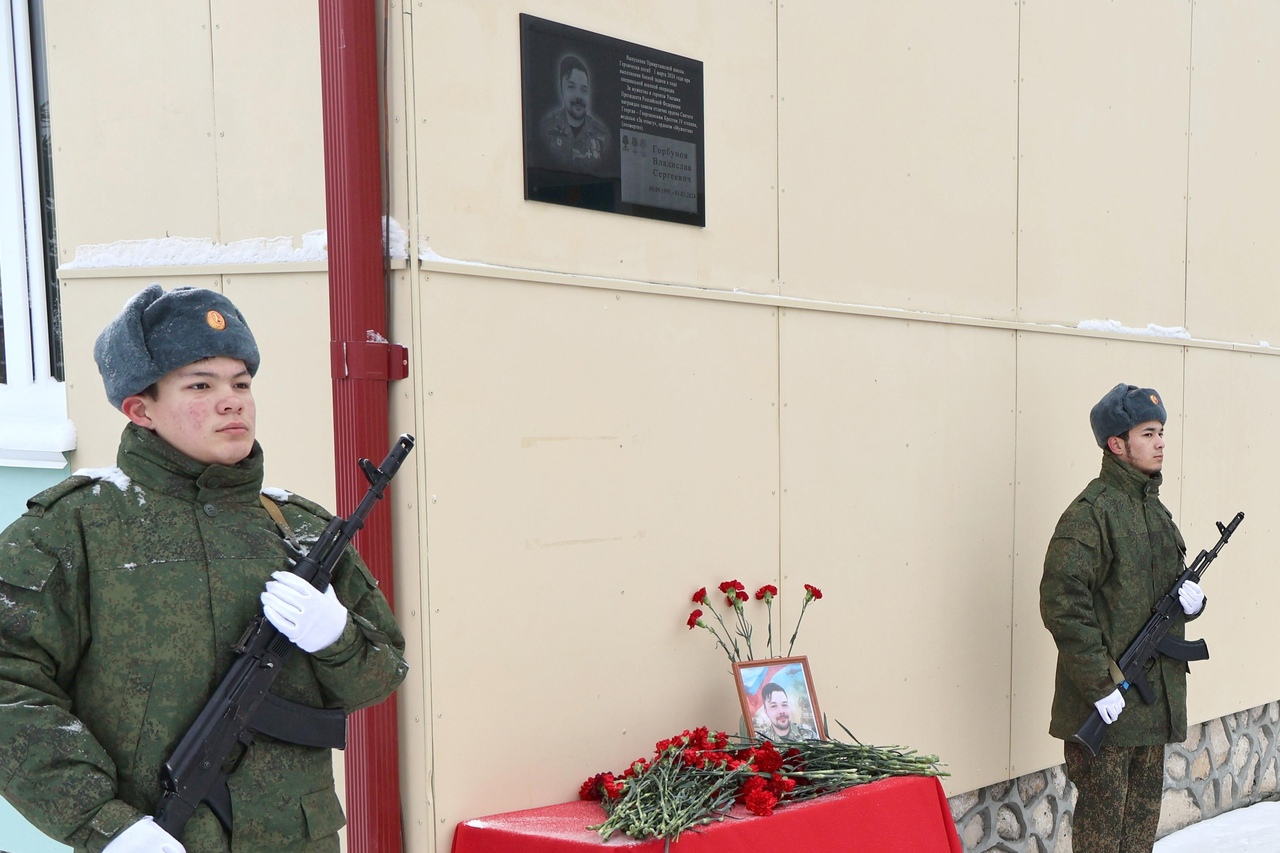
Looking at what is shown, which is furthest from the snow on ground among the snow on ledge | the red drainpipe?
the snow on ledge

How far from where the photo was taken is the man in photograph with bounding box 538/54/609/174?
135 inches

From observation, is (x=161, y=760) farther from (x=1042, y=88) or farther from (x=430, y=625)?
(x=1042, y=88)

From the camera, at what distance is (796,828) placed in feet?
10.5

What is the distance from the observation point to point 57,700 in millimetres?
2092

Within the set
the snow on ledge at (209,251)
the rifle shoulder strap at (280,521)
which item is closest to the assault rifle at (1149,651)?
the snow on ledge at (209,251)

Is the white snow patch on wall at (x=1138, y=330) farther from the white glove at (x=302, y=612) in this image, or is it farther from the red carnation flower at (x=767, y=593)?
the white glove at (x=302, y=612)

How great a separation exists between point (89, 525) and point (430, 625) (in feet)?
3.53

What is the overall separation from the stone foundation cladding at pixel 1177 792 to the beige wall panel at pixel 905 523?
194 millimetres

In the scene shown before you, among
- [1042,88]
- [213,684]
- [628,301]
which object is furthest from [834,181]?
[213,684]

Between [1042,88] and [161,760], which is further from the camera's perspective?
[1042,88]

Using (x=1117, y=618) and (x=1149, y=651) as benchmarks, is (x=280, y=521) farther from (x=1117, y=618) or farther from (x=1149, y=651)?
(x=1149, y=651)

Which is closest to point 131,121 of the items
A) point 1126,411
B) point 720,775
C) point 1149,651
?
point 720,775

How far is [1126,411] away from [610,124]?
2.34m

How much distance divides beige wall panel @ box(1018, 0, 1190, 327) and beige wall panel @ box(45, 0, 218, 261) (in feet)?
10.4
